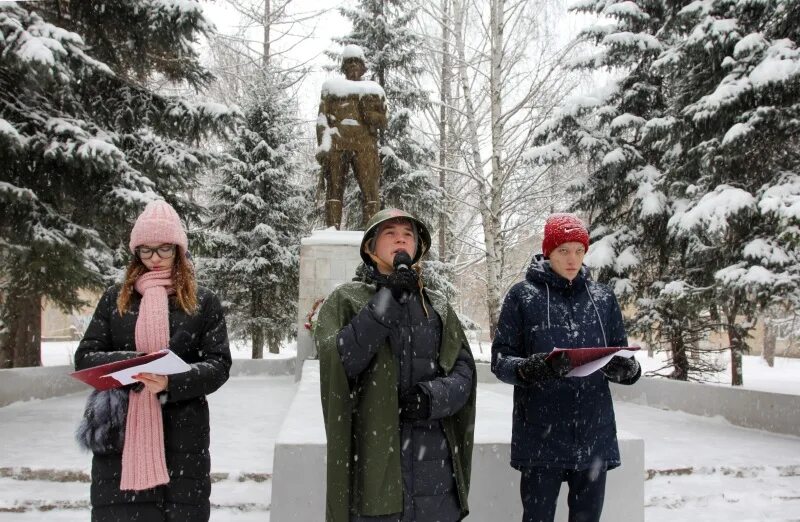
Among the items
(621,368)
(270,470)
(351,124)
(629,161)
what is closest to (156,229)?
(621,368)

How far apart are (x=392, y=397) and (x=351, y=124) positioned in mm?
6956

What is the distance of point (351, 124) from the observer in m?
8.43

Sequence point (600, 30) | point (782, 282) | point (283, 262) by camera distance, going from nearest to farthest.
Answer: point (782, 282) < point (600, 30) < point (283, 262)

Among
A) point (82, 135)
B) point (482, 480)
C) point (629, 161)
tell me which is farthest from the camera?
point (629, 161)

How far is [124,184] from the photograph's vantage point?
7.58m

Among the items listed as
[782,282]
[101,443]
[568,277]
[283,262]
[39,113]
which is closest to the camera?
[101,443]

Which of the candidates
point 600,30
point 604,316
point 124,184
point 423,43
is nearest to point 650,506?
point 604,316

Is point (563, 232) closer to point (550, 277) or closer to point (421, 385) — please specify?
point (550, 277)

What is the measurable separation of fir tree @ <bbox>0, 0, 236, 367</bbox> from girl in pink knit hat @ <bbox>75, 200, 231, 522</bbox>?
447cm

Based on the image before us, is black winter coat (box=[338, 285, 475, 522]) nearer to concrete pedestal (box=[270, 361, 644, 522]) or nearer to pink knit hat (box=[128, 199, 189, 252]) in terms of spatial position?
pink knit hat (box=[128, 199, 189, 252])

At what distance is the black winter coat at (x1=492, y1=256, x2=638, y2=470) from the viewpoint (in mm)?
2307

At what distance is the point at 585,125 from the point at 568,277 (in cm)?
810

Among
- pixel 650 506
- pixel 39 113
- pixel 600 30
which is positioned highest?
pixel 600 30

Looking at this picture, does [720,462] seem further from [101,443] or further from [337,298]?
[101,443]
